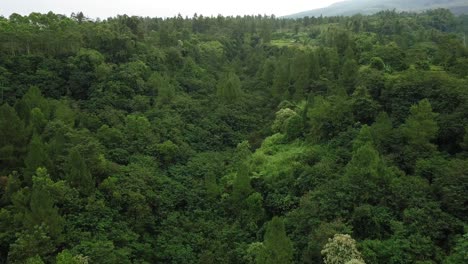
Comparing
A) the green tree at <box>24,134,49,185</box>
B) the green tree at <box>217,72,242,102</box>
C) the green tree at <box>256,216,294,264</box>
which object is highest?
the green tree at <box>24,134,49,185</box>

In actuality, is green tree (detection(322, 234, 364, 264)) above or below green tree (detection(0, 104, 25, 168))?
below

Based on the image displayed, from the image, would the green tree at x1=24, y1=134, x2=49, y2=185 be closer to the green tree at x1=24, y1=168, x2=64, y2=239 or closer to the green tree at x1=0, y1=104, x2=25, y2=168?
the green tree at x1=0, y1=104, x2=25, y2=168

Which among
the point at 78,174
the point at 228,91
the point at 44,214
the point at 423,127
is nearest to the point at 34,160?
the point at 78,174

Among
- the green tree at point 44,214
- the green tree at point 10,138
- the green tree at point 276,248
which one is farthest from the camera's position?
the green tree at point 10,138

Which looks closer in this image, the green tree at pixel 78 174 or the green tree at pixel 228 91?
the green tree at pixel 78 174

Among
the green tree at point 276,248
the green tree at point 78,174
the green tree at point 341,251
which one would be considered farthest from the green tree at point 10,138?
the green tree at point 341,251

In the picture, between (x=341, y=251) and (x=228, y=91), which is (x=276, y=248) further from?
(x=228, y=91)

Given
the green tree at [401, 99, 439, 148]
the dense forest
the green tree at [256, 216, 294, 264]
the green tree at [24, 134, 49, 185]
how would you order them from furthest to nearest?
the green tree at [401, 99, 439, 148] < the green tree at [24, 134, 49, 185] < the dense forest < the green tree at [256, 216, 294, 264]

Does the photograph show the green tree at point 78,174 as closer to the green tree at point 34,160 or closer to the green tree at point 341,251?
the green tree at point 34,160

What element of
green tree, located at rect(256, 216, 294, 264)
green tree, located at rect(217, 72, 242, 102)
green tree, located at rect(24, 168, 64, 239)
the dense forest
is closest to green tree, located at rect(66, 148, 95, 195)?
the dense forest
